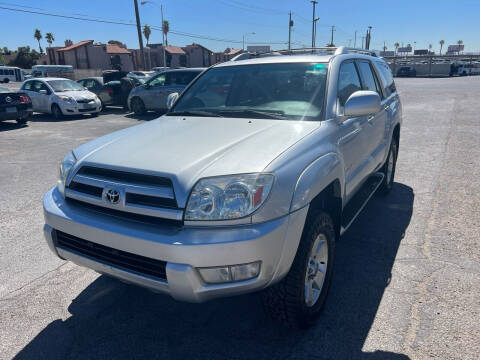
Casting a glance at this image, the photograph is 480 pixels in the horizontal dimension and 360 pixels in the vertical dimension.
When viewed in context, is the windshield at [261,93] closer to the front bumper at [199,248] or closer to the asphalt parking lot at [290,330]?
the front bumper at [199,248]

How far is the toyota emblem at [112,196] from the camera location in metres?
2.28

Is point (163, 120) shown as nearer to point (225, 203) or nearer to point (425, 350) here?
point (225, 203)

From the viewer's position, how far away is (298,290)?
7.74 ft

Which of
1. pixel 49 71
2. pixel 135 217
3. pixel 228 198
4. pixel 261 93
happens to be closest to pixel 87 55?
pixel 49 71

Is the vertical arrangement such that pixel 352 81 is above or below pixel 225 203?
above

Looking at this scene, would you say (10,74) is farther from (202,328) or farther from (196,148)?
(202,328)

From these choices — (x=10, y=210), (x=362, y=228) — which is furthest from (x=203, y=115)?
(x=10, y=210)

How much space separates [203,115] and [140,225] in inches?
60.4

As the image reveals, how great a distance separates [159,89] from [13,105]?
4800 mm

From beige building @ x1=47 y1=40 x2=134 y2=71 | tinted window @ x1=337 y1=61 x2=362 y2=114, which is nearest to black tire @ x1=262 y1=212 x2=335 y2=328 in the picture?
tinted window @ x1=337 y1=61 x2=362 y2=114

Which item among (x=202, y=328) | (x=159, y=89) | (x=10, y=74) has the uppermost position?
(x=10, y=74)

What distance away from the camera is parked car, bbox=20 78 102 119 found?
A: 1409 cm

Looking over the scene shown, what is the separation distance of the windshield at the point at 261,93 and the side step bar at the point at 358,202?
3.06ft

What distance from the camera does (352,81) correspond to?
376 cm
